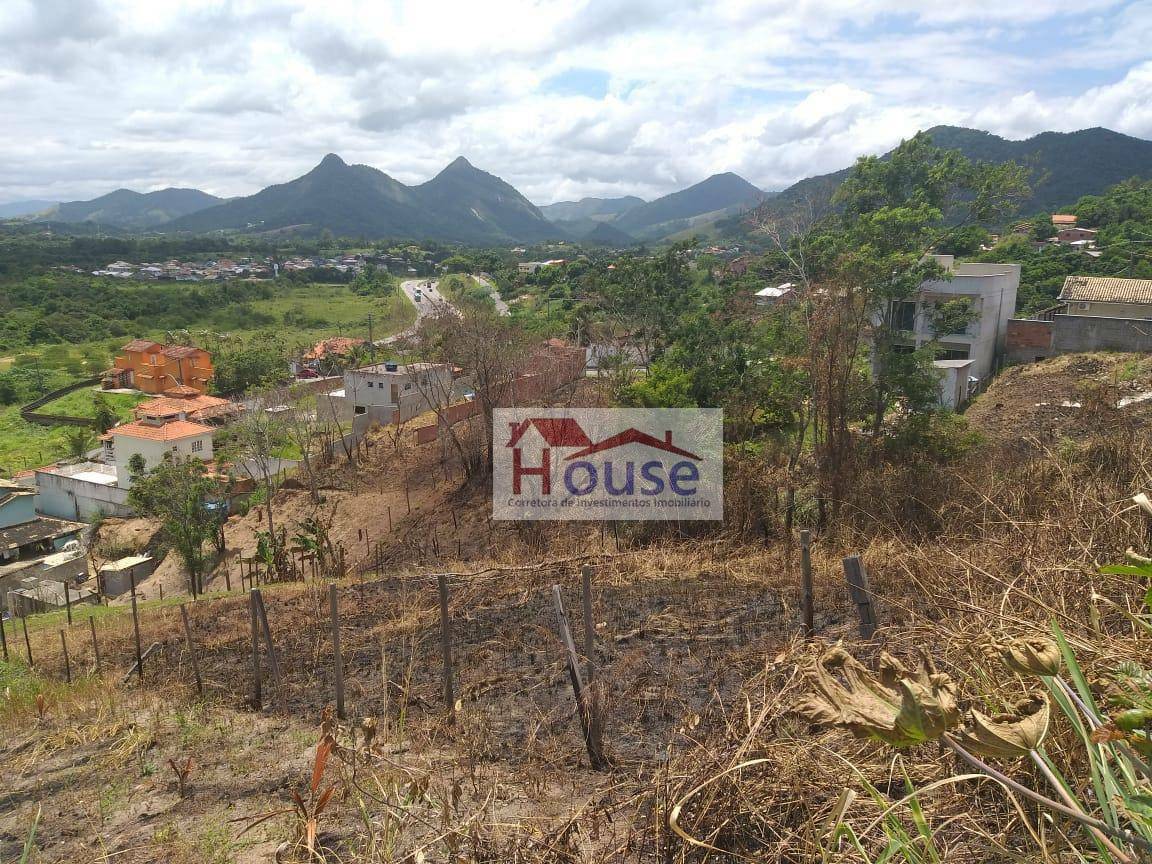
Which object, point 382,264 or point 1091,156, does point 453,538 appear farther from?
point 382,264

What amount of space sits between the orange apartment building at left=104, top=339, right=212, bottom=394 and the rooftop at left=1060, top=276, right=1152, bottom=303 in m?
34.6

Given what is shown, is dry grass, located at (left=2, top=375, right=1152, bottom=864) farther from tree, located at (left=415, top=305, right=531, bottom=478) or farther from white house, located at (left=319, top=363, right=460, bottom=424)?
white house, located at (left=319, top=363, right=460, bottom=424)

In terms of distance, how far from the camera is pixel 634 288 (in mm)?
20531

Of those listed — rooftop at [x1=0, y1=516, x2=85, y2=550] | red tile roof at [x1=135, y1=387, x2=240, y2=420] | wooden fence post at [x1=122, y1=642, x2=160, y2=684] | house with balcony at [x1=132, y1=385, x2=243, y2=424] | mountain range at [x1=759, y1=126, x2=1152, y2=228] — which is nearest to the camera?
→ wooden fence post at [x1=122, y1=642, x2=160, y2=684]

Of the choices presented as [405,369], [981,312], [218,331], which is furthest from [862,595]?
[218,331]

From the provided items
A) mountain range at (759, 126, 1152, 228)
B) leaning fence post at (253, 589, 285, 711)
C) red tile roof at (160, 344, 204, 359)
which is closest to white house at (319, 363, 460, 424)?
leaning fence post at (253, 589, 285, 711)

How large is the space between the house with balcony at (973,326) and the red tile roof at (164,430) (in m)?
20.9

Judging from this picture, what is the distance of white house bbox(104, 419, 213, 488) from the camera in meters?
21.9

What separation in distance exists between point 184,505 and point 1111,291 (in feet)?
71.3

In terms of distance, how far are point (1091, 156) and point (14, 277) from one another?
86.3m

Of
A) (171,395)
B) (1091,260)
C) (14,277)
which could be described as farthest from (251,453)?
(14,277)

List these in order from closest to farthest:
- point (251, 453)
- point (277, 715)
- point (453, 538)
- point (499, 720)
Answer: point (499, 720) → point (277, 715) → point (453, 538) → point (251, 453)

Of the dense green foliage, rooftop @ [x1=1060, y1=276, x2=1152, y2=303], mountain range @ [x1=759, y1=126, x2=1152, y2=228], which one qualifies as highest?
mountain range @ [x1=759, y1=126, x2=1152, y2=228]

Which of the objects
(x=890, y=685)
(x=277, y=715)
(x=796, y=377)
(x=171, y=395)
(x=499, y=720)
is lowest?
(x=171, y=395)
